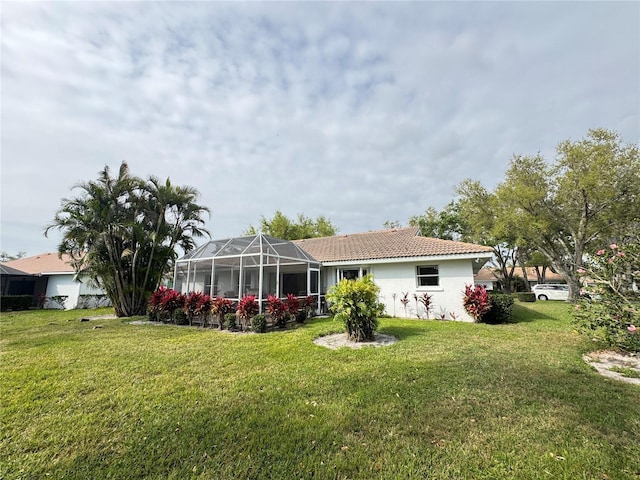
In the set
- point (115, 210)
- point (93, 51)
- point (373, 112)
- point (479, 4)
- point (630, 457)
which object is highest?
point (479, 4)

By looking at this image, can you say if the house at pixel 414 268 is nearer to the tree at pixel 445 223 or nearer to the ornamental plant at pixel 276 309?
the ornamental plant at pixel 276 309

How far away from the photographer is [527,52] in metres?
8.45

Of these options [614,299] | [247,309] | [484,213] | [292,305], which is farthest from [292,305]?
[484,213]

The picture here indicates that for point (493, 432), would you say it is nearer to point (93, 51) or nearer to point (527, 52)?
point (527, 52)

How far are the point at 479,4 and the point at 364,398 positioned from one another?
1033 cm

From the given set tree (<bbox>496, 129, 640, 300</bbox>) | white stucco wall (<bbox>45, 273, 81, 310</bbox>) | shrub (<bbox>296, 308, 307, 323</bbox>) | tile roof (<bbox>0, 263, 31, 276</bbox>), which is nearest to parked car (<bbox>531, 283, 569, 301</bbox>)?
tree (<bbox>496, 129, 640, 300</bbox>)

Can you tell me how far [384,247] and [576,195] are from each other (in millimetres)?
16660

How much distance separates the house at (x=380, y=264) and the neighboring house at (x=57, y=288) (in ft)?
35.9

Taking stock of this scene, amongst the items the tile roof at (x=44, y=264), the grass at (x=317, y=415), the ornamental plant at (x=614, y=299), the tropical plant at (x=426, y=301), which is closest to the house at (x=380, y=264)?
the tropical plant at (x=426, y=301)

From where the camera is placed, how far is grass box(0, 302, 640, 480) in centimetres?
290

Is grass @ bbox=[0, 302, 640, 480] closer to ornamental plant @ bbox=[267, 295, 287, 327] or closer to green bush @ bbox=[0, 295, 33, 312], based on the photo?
ornamental plant @ bbox=[267, 295, 287, 327]

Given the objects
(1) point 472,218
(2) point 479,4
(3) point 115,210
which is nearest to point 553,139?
(1) point 472,218

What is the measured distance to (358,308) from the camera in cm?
816

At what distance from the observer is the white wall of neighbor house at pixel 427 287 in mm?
12438
